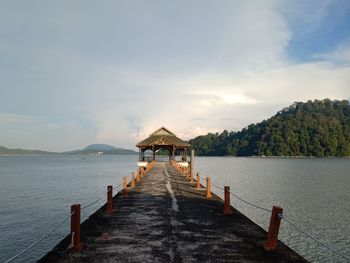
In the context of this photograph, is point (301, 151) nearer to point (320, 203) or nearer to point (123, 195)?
point (320, 203)

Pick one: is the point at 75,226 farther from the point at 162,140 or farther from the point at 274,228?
the point at 162,140

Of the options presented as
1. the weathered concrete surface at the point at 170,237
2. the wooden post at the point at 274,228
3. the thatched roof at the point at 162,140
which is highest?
the thatched roof at the point at 162,140

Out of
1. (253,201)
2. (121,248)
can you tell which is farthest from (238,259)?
(253,201)

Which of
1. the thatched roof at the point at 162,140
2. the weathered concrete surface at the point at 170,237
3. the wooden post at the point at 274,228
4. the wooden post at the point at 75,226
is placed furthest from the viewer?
the thatched roof at the point at 162,140

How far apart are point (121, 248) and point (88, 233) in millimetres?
2296

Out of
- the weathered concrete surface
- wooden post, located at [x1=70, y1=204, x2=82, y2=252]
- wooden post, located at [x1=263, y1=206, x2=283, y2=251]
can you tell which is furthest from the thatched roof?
wooden post, located at [x1=263, y1=206, x2=283, y2=251]

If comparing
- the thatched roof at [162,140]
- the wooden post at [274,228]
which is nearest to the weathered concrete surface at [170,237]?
the wooden post at [274,228]

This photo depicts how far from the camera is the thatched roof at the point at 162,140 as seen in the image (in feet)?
142

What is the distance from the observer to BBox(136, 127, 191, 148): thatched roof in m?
43.3

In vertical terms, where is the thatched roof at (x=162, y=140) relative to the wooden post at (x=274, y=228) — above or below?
above

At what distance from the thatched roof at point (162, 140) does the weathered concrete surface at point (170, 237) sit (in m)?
26.9

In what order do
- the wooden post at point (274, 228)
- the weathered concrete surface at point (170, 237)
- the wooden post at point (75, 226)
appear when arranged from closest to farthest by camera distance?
the weathered concrete surface at point (170, 237), the wooden post at point (274, 228), the wooden post at point (75, 226)

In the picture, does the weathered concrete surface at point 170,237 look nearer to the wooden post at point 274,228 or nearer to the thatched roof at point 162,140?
the wooden post at point 274,228

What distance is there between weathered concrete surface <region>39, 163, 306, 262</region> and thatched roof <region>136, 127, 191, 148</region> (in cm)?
2695
